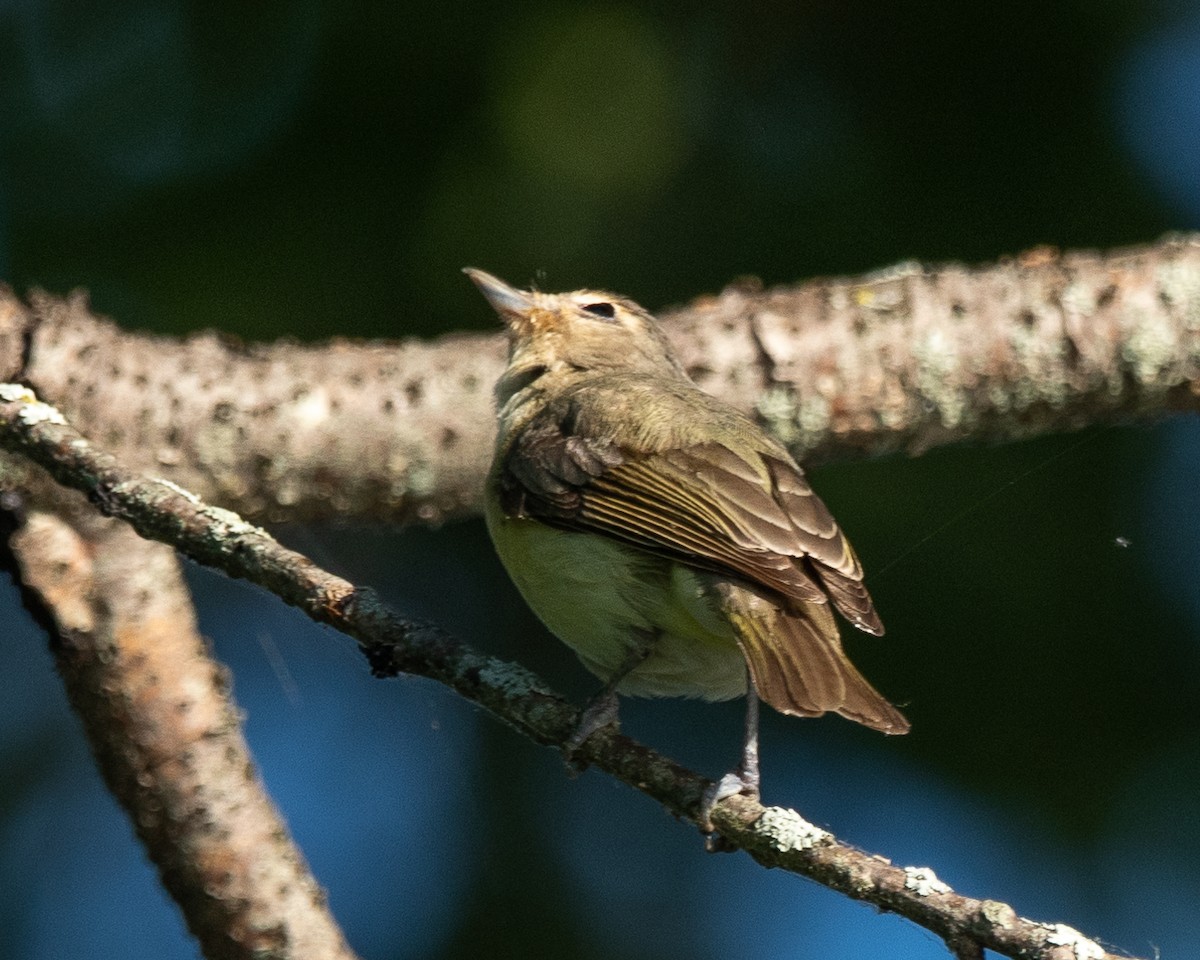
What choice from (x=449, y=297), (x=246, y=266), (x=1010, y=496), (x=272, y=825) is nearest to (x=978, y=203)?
(x=1010, y=496)

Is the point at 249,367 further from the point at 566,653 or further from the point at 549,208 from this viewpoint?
the point at 566,653

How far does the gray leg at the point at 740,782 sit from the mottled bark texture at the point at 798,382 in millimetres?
1146

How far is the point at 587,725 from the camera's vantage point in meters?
2.81

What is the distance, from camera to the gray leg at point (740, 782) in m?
2.50

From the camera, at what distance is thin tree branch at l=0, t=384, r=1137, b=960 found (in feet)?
7.43

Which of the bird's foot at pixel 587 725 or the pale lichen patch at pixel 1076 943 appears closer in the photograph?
the pale lichen patch at pixel 1076 943

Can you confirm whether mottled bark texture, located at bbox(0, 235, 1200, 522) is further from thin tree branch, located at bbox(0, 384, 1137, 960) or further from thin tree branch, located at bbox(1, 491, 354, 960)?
thin tree branch, located at bbox(0, 384, 1137, 960)

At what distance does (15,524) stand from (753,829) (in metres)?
1.91

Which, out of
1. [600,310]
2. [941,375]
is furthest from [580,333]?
[941,375]

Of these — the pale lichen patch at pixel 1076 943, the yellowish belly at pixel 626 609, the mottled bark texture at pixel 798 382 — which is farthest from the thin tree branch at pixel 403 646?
the mottled bark texture at pixel 798 382

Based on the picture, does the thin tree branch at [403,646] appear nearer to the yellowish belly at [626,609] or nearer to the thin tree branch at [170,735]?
the thin tree branch at [170,735]

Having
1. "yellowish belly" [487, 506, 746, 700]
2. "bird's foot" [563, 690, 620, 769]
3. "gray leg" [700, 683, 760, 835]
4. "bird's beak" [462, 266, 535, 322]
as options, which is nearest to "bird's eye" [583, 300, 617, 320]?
"bird's beak" [462, 266, 535, 322]

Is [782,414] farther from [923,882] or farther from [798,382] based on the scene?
[923,882]

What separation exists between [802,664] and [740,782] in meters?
0.50
